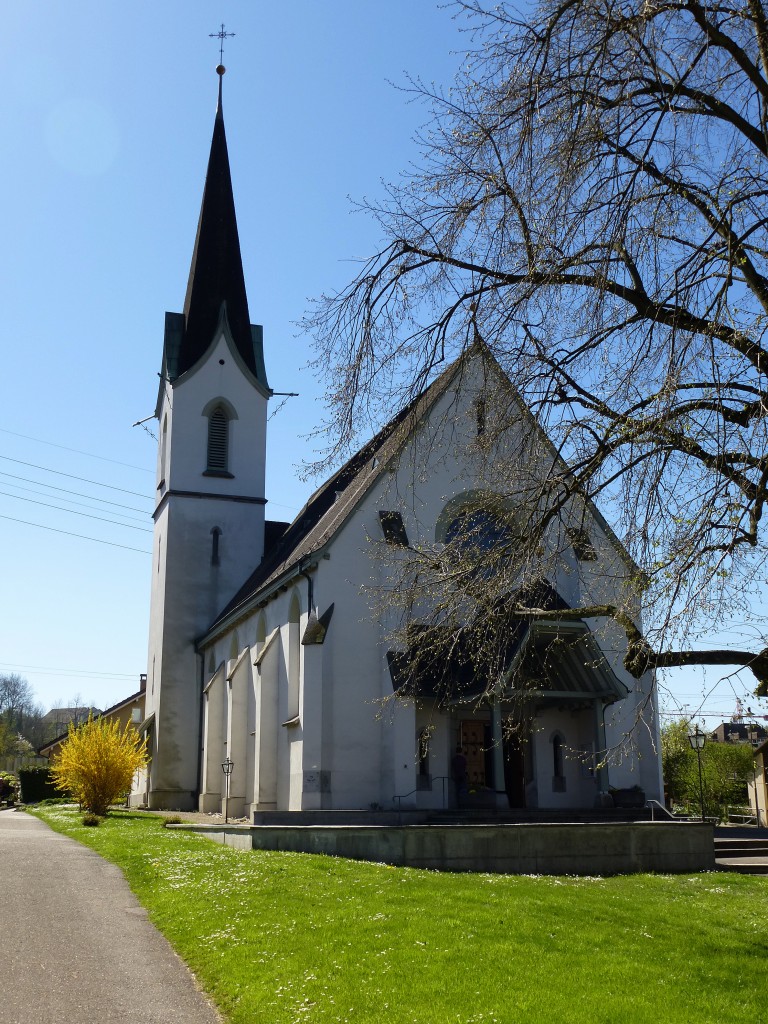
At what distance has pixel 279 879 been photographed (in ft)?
45.0

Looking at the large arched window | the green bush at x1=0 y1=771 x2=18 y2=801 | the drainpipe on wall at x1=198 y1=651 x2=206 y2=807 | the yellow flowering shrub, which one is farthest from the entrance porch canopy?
the green bush at x1=0 y1=771 x2=18 y2=801

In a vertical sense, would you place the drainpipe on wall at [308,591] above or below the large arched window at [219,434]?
below

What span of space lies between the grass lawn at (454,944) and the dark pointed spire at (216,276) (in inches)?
1093

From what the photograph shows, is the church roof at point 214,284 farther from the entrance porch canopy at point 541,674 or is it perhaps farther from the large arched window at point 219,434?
the entrance porch canopy at point 541,674

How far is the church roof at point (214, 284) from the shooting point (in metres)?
40.4

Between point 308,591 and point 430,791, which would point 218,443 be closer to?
point 308,591

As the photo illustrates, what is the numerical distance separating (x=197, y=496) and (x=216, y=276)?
924cm

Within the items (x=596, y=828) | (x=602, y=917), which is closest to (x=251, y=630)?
(x=596, y=828)

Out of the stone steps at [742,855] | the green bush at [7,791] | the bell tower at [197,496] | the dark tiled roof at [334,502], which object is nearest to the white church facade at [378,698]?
the dark tiled roof at [334,502]

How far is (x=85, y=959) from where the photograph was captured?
9.85 metres

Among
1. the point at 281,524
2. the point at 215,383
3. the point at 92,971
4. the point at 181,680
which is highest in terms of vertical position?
the point at 215,383

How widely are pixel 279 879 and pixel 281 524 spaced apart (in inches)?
1089

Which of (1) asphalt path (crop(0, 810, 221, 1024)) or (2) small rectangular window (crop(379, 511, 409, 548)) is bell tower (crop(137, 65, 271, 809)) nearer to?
(2) small rectangular window (crop(379, 511, 409, 548))

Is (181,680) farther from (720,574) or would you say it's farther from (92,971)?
(720,574)
